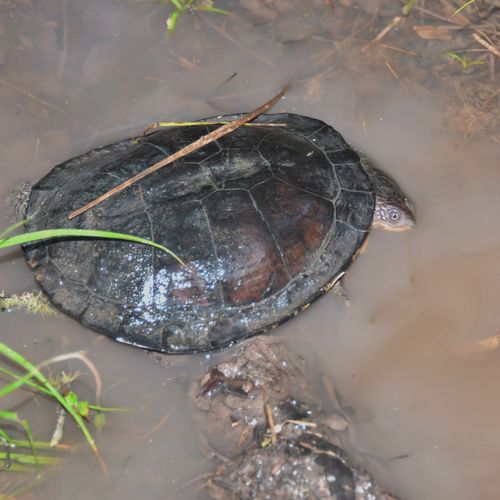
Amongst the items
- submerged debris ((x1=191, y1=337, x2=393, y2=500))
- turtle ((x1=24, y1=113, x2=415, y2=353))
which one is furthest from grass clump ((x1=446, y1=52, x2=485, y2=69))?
submerged debris ((x1=191, y1=337, x2=393, y2=500))

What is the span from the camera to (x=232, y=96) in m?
5.07

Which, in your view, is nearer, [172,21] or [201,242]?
[201,242]

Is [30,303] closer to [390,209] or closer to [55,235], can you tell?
[55,235]

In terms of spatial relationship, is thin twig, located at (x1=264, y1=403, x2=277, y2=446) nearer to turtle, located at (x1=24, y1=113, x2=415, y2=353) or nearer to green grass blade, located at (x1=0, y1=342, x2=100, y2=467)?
turtle, located at (x1=24, y1=113, x2=415, y2=353)

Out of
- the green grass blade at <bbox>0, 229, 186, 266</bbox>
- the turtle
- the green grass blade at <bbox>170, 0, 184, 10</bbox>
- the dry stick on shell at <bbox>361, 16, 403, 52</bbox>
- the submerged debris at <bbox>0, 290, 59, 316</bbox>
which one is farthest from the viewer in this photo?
the dry stick on shell at <bbox>361, 16, 403, 52</bbox>

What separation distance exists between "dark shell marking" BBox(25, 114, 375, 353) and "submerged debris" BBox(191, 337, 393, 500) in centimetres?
25

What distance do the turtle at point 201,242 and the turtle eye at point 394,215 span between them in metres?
0.30

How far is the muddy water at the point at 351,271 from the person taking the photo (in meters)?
3.68

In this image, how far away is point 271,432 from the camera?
136 inches

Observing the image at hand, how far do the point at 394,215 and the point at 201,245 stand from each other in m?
1.57

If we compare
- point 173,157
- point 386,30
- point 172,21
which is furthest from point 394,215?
point 172,21

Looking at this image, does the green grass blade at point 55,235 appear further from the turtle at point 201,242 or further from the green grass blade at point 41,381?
the green grass blade at point 41,381

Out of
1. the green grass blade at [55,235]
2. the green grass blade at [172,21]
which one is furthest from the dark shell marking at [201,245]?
the green grass blade at [172,21]

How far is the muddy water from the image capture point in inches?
145
